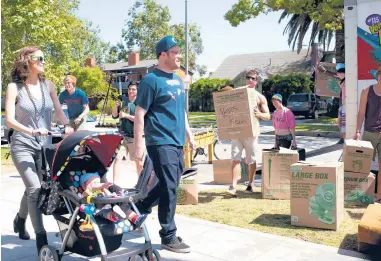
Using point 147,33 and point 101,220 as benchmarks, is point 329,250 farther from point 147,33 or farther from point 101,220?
point 147,33

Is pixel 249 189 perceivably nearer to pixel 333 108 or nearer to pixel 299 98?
pixel 333 108

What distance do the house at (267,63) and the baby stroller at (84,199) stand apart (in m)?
45.0

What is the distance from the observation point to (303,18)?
32.7 meters

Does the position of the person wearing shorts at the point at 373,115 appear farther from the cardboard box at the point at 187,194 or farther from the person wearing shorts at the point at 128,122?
the person wearing shorts at the point at 128,122

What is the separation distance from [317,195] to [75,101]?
498 cm

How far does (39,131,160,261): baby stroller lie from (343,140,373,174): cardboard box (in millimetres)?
3453

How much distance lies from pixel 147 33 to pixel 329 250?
7666 centimetres

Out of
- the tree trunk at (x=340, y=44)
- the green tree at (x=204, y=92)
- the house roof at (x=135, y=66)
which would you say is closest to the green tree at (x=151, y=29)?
the house roof at (x=135, y=66)

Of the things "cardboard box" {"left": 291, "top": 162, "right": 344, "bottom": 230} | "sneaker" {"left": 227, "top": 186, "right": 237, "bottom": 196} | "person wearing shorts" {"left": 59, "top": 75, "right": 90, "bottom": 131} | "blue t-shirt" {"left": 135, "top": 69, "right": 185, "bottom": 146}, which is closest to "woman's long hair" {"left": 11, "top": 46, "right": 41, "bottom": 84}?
"blue t-shirt" {"left": 135, "top": 69, "right": 185, "bottom": 146}

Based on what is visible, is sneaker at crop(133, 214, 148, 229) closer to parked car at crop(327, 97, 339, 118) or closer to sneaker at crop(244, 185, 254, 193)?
sneaker at crop(244, 185, 254, 193)

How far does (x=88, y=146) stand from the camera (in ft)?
13.3

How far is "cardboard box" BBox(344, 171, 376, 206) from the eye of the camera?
6090 millimetres

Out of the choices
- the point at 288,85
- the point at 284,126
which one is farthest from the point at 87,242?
the point at 288,85

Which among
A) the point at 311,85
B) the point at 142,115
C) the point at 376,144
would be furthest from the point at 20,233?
the point at 311,85
